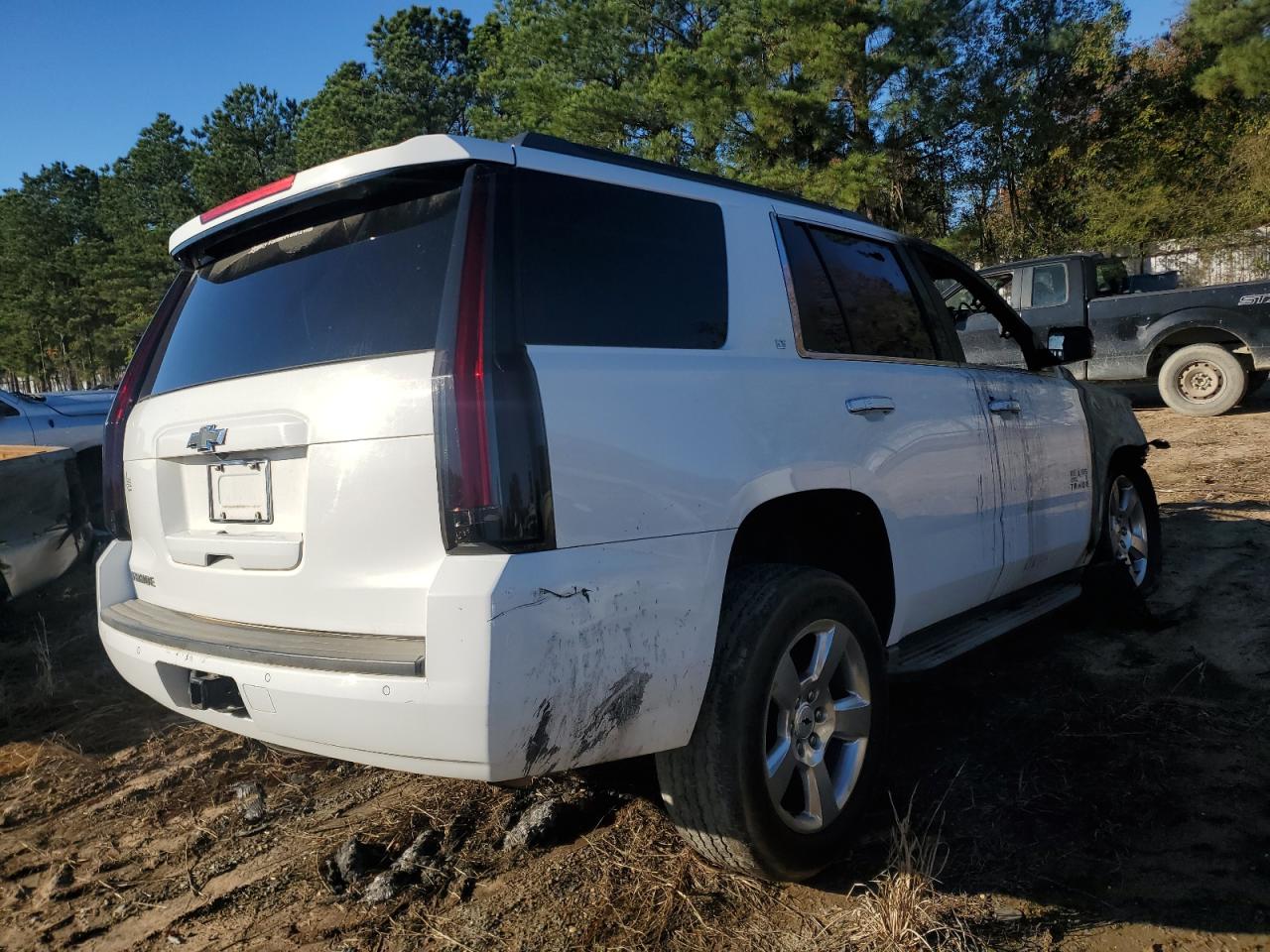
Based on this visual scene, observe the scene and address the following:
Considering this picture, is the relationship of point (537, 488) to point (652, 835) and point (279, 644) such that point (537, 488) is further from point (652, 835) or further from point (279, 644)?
point (652, 835)

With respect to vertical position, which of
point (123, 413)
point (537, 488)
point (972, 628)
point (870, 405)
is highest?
point (123, 413)

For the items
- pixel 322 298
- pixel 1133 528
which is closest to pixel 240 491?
pixel 322 298

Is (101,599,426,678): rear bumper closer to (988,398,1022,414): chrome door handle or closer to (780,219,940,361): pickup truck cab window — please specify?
(780,219,940,361): pickup truck cab window

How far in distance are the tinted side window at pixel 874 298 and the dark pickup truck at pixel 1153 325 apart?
6.79m

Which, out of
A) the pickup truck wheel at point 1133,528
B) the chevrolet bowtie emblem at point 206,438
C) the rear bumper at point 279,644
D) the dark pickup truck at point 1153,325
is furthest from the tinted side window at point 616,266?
the dark pickup truck at point 1153,325

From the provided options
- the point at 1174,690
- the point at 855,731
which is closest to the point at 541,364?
the point at 855,731

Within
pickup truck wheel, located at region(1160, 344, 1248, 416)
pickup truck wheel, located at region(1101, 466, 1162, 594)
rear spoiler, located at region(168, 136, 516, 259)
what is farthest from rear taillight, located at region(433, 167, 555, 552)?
pickup truck wheel, located at region(1160, 344, 1248, 416)

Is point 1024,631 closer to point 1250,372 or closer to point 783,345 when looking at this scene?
point 783,345

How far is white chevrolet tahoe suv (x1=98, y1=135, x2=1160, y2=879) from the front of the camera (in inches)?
70.9

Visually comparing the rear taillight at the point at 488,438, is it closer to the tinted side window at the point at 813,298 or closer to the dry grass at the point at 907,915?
the tinted side window at the point at 813,298

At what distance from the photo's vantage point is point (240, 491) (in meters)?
2.22

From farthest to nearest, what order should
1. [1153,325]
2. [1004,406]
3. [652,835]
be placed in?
1. [1153,325]
2. [1004,406]
3. [652,835]

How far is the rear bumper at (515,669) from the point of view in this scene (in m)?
1.72

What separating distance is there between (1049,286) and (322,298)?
1014 centimetres
